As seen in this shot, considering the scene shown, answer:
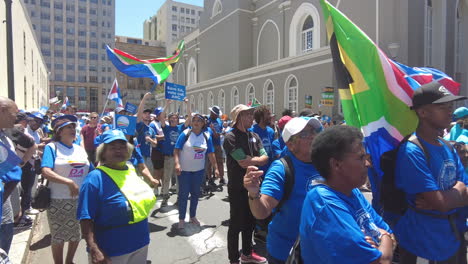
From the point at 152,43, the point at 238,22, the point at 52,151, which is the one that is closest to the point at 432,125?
the point at 52,151

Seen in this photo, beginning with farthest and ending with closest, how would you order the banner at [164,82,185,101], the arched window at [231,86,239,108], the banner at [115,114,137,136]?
the arched window at [231,86,239,108] < the banner at [164,82,185,101] < the banner at [115,114,137,136]

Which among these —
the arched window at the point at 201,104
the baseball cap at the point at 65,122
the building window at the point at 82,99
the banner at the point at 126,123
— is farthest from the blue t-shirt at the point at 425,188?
the building window at the point at 82,99

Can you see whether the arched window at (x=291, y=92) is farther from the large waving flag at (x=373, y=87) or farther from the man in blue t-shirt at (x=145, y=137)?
the large waving flag at (x=373, y=87)

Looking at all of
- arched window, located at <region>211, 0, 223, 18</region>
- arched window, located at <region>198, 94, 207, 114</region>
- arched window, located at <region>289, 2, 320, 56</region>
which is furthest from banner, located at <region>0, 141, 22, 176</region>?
arched window, located at <region>211, 0, 223, 18</region>

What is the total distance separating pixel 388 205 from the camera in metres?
2.47

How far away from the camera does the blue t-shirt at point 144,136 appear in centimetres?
720

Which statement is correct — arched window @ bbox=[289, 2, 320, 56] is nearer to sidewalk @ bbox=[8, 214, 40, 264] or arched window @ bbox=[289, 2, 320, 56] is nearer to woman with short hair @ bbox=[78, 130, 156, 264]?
sidewalk @ bbox=[8, 214, 40, 264]

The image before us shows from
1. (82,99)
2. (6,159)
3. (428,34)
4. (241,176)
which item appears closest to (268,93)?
(428,34)

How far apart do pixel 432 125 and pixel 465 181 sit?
23.5 inches

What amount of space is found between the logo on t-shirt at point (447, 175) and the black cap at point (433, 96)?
45 cm

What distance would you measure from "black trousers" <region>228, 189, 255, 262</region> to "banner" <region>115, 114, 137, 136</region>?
2.21 meters

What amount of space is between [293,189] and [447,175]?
1129mm

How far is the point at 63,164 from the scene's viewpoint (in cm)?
370

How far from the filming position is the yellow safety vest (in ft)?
8.79
